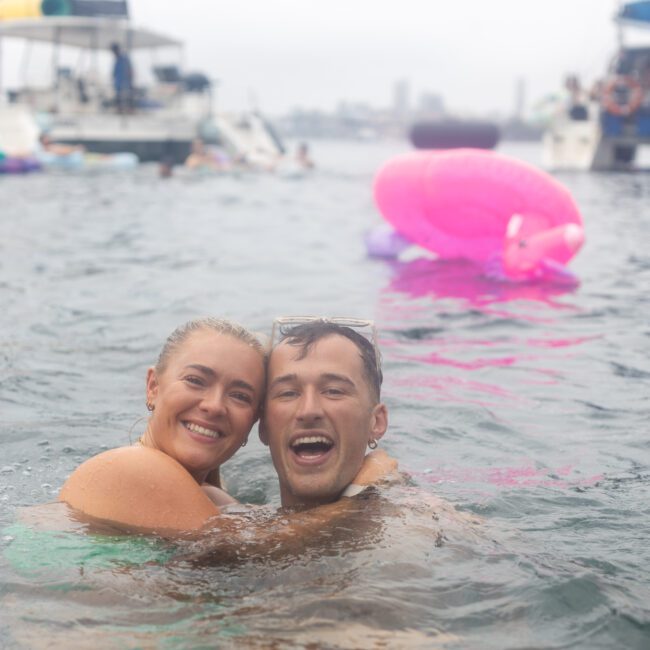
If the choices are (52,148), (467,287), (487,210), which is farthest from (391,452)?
(52,148)

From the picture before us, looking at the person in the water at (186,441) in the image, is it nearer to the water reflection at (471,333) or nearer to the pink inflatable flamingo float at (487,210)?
the water reflection at (471,333)

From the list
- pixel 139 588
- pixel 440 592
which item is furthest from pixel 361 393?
pixel 139 588

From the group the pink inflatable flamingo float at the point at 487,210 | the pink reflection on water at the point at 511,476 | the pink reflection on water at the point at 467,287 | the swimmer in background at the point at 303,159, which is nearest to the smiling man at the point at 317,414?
the pink reflection on water at the point at 511,476

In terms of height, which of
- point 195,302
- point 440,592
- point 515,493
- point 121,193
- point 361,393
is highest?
point 361,393

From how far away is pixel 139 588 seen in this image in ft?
10.5

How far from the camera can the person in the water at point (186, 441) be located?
11.5 feet

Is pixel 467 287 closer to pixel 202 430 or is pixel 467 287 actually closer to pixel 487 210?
pixel 487 210

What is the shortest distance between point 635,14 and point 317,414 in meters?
35.4

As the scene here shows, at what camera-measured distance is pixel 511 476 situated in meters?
4.92

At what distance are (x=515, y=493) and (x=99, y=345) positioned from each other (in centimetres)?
413

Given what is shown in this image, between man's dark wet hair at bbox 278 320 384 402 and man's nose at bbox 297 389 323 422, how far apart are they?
0.18 m

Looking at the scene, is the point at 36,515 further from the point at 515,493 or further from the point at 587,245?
the point at 587,245

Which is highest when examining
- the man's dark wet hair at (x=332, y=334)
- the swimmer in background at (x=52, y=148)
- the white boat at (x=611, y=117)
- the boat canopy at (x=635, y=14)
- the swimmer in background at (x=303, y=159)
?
the boat canopy at (x=635, y=14)

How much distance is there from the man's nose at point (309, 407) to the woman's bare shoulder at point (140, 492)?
1.60 ft
